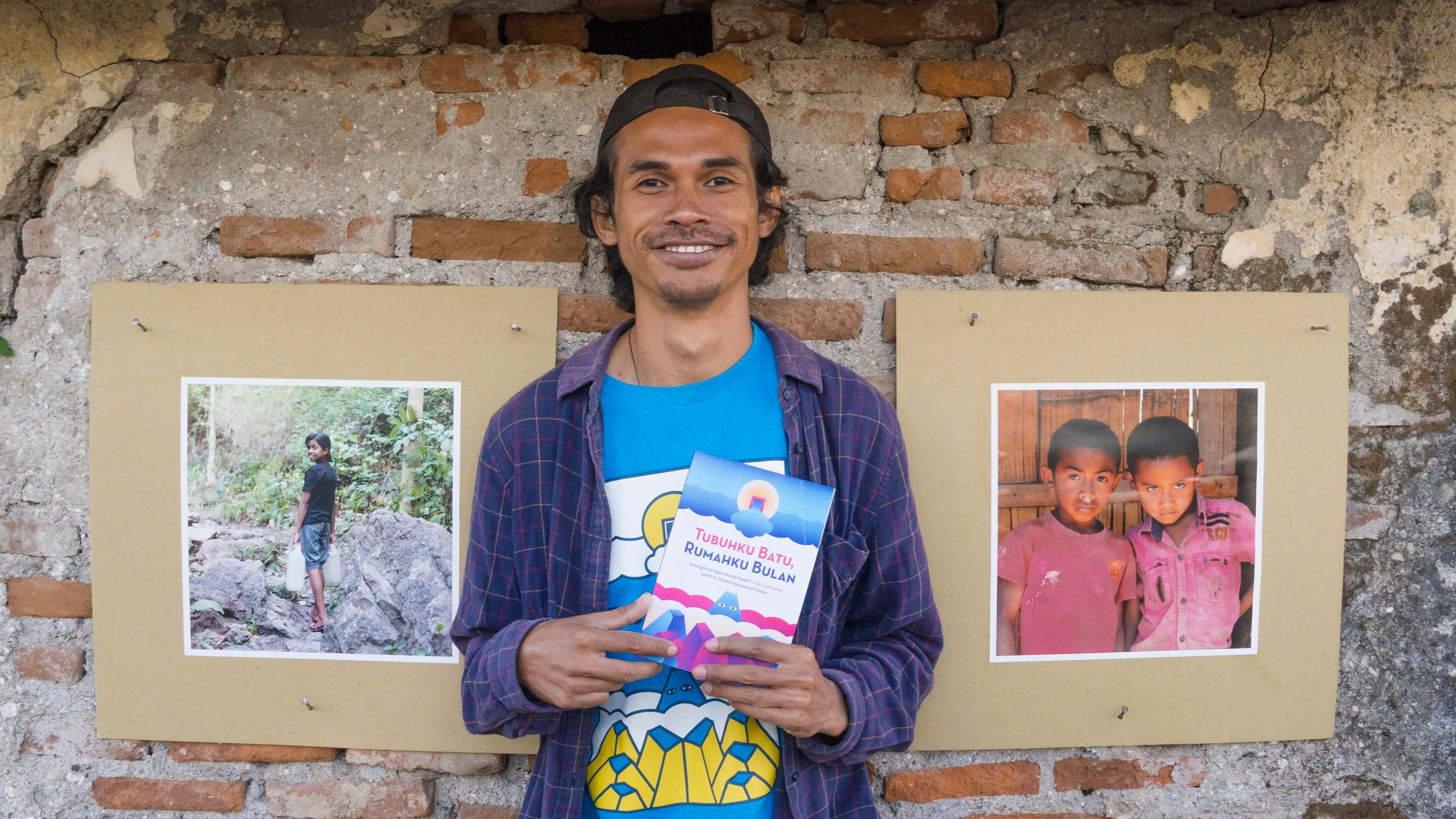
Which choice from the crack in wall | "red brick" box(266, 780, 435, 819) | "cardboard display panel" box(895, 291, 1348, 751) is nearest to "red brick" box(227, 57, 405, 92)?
"cardboard display panel" box(895, 291, 1348, 751)

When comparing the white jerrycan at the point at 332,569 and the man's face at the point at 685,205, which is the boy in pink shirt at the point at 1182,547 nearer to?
the man's face at the point at 685,205

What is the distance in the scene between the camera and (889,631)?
131cm

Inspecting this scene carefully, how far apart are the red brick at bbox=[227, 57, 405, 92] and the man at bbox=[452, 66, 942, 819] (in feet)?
1.71

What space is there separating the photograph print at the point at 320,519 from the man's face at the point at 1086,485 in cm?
120

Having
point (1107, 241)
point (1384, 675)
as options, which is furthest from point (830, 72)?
point (1384, 675)

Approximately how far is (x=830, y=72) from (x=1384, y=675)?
1672 millimetres

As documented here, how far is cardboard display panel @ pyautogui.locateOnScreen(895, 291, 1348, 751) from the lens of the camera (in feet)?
4.97

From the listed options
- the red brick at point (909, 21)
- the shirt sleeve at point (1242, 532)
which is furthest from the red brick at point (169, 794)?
the shirt sleeve at point (1242, 532)

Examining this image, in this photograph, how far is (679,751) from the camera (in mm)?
1235

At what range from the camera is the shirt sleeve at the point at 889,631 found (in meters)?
1.23

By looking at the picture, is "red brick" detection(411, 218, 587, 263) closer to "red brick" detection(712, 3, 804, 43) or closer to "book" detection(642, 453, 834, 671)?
"red brick" detection(712, 3, 804, 43)

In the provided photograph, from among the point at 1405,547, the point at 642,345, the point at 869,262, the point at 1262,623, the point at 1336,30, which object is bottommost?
the point at 1262,623

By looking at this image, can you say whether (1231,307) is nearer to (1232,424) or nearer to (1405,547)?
(1232,424)

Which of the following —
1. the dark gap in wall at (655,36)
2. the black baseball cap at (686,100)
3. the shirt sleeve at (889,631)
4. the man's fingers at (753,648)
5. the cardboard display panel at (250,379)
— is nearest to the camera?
the man's fingers at (753,648)
